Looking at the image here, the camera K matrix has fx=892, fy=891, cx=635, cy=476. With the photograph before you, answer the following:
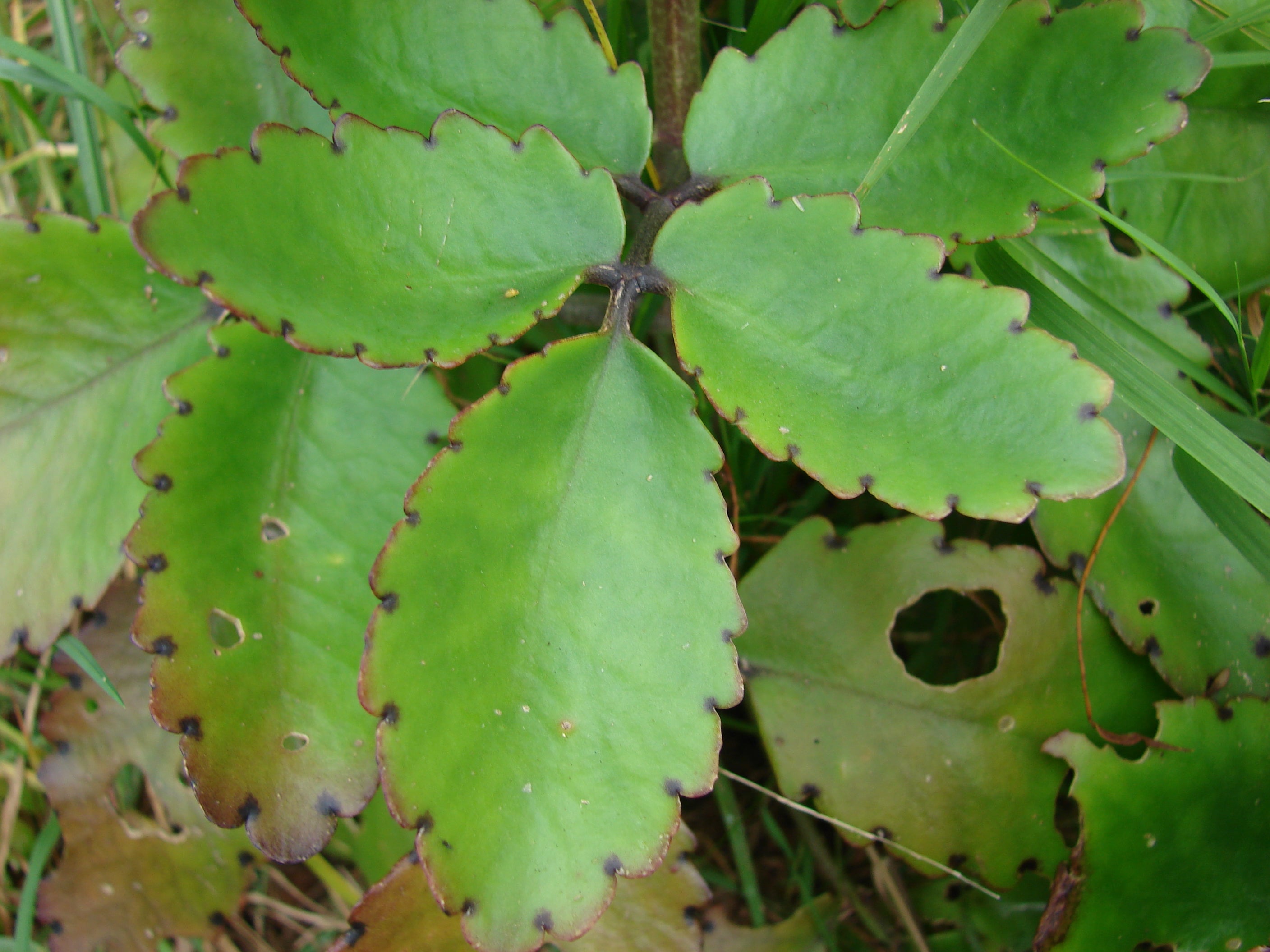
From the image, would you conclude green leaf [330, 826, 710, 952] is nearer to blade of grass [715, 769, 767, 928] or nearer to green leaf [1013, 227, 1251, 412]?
blade of grass [715, 769, 767, 928]

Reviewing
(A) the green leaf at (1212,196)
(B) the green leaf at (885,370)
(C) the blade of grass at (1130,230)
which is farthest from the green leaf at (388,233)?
(A) the green leaf at (1212,196)

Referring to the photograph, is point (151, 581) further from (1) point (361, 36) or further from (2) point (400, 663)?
(1) point (361, 36)

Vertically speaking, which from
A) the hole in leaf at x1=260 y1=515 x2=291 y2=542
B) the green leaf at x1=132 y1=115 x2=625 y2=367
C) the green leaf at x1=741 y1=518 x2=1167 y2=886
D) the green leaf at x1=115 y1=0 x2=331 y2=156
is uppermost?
the green leaf at x1=115 y1=0 x2=331 y2=156

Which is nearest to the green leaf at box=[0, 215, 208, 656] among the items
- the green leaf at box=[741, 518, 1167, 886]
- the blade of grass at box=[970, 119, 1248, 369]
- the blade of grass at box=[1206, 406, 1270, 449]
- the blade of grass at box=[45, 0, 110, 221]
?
the blade of grass at box=[45, 0, 110, 221]

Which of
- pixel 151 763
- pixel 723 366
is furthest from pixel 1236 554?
pixel 151 763

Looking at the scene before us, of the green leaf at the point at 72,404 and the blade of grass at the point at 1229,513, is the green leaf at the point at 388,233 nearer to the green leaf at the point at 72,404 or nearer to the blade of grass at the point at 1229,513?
the green leaf at the point at 72,404

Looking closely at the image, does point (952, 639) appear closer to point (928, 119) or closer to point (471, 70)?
point (928, 119)

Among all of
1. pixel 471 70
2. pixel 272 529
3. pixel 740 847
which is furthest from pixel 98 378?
pixel 740 847
